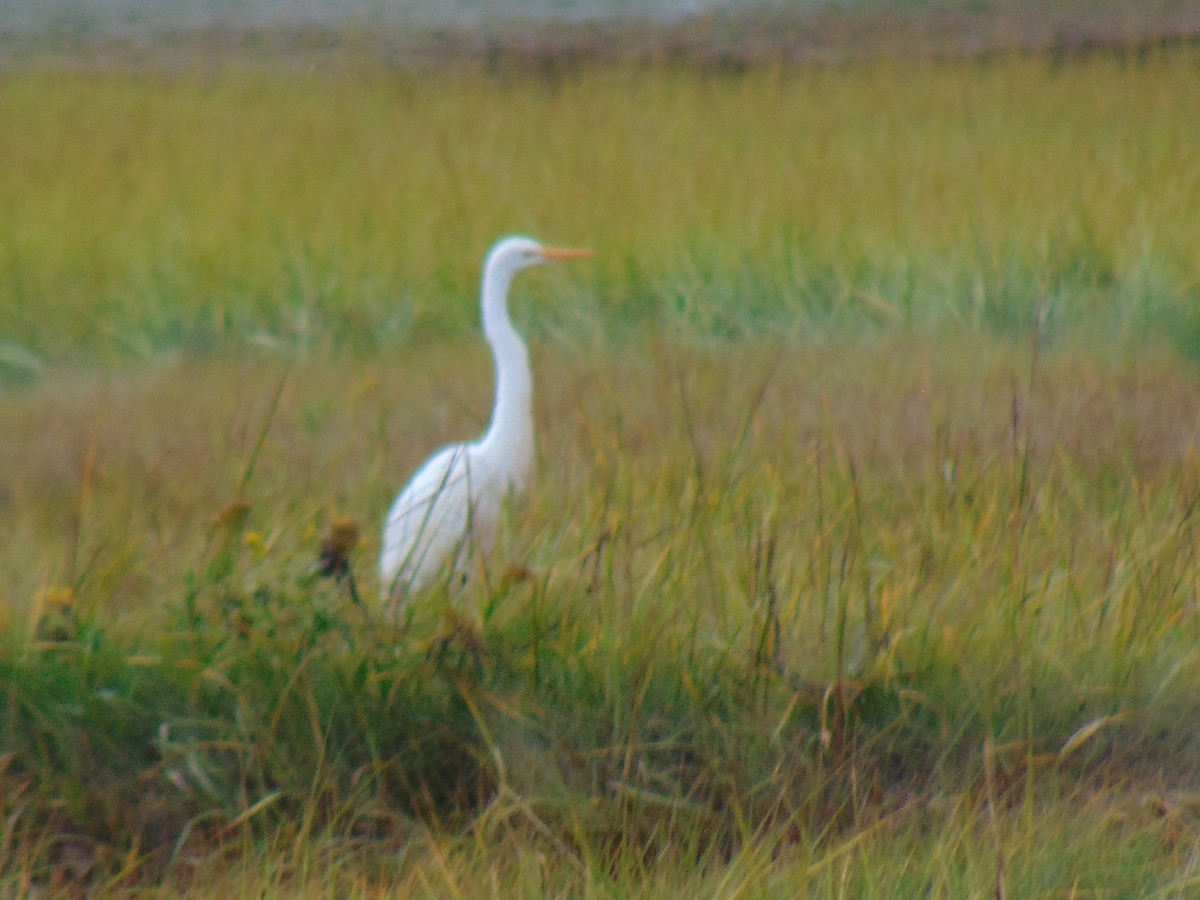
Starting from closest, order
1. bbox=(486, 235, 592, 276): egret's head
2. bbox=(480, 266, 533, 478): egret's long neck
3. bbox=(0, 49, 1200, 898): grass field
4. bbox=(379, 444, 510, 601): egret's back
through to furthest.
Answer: bbox=(0, 49, 1200, 898): grass field < bbox=(379, 444, 510, 601): egret's back < bbox=(480, 266, 533, 478): egret's long neck < bbox=(486, 235, 592, 276): egret's head

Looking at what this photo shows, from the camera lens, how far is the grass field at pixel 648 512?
1.58 meters

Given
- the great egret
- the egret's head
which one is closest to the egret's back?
the great egret

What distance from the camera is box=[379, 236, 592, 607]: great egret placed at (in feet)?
7.15

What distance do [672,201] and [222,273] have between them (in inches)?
59.6

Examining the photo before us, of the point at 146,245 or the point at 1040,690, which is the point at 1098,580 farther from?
the point at 146,245

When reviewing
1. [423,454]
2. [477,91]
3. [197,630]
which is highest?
[477,91]

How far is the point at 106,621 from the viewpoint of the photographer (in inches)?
68.3

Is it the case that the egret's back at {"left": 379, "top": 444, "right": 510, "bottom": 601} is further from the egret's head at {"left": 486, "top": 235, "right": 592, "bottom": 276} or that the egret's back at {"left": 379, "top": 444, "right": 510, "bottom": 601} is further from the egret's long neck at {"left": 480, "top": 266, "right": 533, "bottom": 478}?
the egret's head at {"left": 486, "top": 235, "right": 592, "bottom": 276}

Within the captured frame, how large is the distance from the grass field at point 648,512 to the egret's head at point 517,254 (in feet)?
1.17

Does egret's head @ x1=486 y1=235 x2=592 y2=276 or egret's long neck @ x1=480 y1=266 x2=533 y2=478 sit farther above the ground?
egret's head @ x1=486 y1=235 x2=592 y2=276

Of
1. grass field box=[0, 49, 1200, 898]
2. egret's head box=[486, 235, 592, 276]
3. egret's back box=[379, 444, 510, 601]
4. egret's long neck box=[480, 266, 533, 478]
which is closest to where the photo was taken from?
grass field box=[0, 49, 1200, 898]

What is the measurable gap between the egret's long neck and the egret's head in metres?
0.03

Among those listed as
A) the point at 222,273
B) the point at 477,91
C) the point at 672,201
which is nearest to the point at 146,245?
the point at 222,273

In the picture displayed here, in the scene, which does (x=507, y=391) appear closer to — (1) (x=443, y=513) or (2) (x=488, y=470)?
(2) (x=488, y=470)
